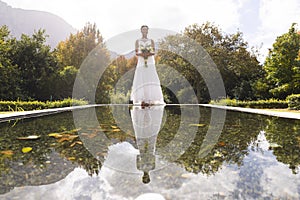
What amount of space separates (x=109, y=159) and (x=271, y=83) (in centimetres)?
1897

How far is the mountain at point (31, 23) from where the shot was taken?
3306 inches

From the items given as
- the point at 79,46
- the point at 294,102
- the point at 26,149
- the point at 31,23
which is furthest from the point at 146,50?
the point at 31,23

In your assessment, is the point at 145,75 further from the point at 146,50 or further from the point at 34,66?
the point at 34,66

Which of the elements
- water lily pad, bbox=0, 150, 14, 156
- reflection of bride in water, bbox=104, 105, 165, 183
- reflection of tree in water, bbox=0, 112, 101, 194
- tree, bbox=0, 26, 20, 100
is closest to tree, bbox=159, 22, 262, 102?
tree, bbox=0, 26, 20, 100

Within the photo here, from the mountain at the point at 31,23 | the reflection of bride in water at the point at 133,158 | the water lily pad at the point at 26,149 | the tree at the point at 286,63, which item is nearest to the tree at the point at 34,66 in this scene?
the water lily pad at the point at 26,149

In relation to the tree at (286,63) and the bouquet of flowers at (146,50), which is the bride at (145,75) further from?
the tree at (286,63)

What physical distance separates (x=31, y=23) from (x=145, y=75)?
93330mm

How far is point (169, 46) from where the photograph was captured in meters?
21.9

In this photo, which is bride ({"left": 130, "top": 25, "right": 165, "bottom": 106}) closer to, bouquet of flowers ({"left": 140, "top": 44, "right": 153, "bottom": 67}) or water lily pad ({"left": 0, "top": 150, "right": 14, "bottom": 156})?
bouquet of flowers ({"left": 140, "top": 44, "right": 153, "bottom": 67})

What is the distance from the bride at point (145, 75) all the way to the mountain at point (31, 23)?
3076 inches

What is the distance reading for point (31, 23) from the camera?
290 ft

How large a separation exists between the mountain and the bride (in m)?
78.1

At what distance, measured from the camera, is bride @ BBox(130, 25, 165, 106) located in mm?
14820

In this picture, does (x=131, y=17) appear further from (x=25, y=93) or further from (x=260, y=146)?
(x=260, y=146)
